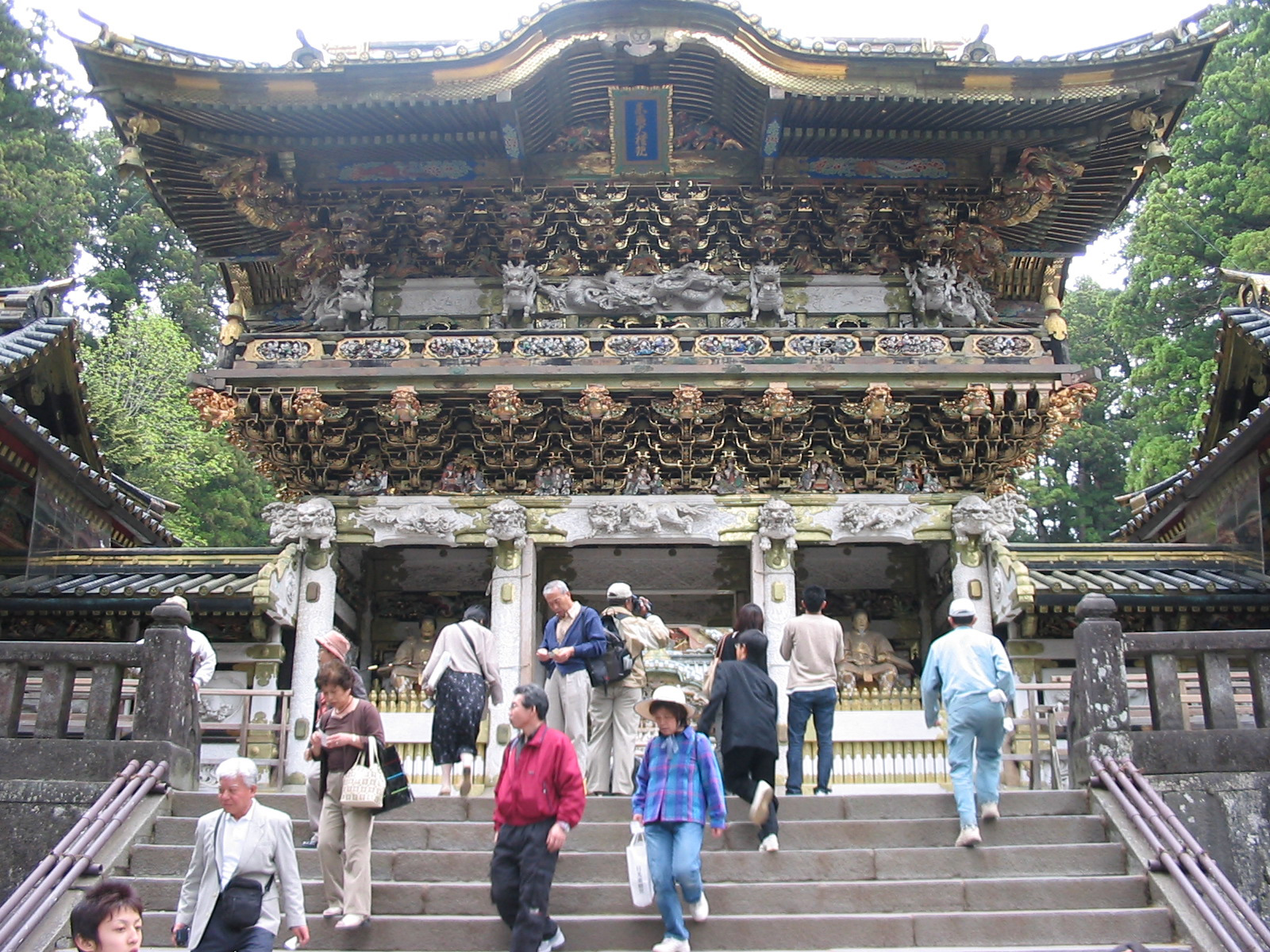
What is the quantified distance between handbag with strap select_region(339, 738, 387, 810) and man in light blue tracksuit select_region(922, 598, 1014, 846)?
3954 millimetres

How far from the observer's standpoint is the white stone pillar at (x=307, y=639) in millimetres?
13672

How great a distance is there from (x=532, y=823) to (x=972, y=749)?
11.2 ft

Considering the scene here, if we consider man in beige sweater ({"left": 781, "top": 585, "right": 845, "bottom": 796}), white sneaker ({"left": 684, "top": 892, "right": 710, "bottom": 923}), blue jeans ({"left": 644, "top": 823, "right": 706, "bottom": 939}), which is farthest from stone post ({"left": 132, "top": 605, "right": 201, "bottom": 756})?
man in beige sweater ({"left": 781, "top": 585, "right": 845, "bottom": 796})

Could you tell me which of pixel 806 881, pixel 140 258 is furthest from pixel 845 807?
pixel 140 258

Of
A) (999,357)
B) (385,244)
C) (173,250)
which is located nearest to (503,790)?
(999,357)

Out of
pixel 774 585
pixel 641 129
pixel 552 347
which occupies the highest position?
pixel 641 129

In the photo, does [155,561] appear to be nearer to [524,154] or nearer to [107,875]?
[524,154]

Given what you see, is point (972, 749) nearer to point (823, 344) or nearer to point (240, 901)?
point (240, 901)

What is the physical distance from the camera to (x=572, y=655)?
9.28m

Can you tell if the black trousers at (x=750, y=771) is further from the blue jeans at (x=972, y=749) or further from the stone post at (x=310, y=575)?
the stone post at (x=310, y=575)

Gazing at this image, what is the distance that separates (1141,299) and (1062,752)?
50.3 feet

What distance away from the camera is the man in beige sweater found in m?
9.49

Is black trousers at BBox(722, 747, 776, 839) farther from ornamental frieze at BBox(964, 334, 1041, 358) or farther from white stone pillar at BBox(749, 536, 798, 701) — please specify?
ornamental frieze at BBox(964, 334, 1041, 358)

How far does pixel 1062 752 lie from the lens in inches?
516
